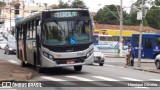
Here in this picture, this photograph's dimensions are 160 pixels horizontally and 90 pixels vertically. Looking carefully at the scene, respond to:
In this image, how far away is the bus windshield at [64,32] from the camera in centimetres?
2070

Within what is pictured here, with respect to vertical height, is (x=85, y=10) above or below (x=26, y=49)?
above

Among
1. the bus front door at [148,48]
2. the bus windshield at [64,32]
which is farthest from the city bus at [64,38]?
the bus front door at [148,48]

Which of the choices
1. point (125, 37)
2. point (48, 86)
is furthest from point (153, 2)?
point (48, 86)

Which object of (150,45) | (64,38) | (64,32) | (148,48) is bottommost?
(148,48)

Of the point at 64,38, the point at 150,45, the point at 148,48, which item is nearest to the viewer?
the point at 64,38

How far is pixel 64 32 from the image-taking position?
2073 centimetres

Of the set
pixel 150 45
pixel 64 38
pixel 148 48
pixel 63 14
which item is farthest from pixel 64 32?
pixel 150 45

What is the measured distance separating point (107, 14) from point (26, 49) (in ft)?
322

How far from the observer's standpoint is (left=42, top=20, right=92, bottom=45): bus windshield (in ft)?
67.9

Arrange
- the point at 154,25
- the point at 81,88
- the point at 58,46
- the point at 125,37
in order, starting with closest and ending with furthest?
the point at 81,88, the point at 58,46, the point at 125,37, the point at 154,25

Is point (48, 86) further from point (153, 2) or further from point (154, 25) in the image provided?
point (154, 25)

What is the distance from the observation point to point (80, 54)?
21.1 meters

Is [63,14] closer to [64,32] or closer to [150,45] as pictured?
[64,32]

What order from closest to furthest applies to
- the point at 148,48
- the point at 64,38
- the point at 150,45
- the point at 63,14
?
the point at 64,38, the point at 63,14, the point at 148,48, the point at 150,45
